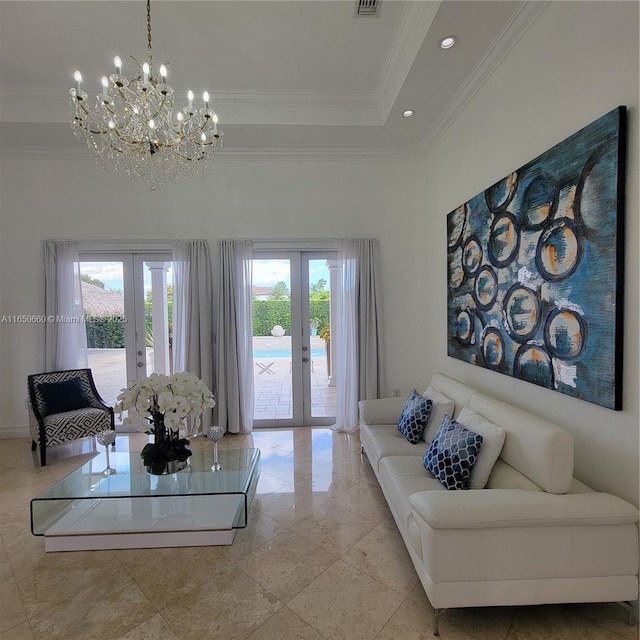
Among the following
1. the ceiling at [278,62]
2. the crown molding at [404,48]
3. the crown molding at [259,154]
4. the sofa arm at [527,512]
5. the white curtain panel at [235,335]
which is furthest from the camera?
the white curtain panel at [235,335]

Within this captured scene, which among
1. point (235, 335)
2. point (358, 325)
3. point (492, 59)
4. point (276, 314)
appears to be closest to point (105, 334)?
point (235, 335)

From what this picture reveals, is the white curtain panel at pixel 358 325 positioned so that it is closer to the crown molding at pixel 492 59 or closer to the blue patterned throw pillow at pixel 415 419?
the blue patterned throw pillow at pixel 415 419

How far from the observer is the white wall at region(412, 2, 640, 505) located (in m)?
1.63

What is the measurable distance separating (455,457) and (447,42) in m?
2.88

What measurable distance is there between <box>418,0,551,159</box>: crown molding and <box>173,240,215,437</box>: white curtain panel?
3.04 meters

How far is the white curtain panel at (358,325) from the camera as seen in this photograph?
4.30 metres

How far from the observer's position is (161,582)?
1969 millimetres

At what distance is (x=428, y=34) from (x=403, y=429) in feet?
9.87

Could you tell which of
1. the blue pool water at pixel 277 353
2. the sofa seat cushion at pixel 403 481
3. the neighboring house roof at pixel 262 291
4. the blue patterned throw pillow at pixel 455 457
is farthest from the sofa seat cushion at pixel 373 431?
the neighboring house roof at pixel 262 291

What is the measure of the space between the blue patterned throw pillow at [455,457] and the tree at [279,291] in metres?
2.78

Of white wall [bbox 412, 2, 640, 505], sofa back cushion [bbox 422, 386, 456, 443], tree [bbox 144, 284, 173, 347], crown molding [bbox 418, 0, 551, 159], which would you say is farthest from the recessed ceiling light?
tree [bbox 144, 284, 173, 347]

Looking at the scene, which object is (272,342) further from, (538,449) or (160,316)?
(538,449)

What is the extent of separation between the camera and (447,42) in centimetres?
247

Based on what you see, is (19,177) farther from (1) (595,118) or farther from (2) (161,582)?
(1) (595,118)
